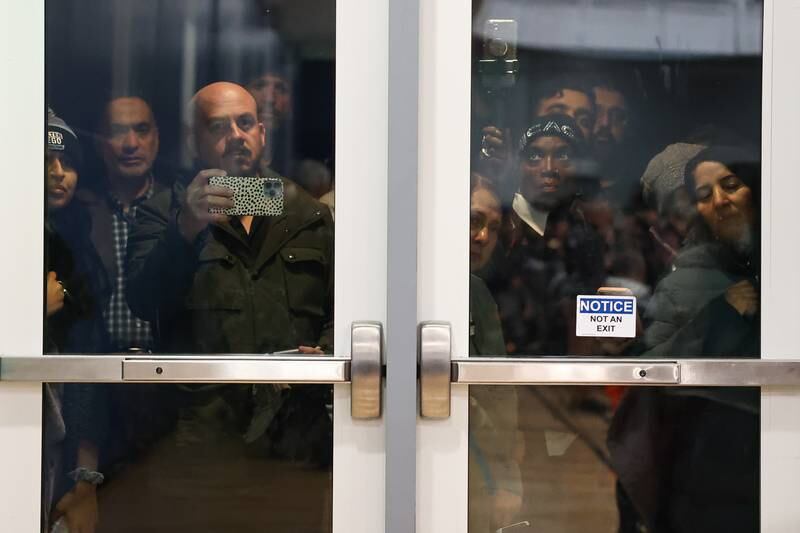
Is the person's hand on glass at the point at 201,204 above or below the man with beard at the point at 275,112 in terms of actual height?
below

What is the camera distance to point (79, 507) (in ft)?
3.51

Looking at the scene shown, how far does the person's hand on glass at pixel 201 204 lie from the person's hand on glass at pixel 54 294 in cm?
23

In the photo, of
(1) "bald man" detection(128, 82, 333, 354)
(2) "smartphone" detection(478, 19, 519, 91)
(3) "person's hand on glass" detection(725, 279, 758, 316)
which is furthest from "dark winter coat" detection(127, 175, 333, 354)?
(3) "person's hand on glass" detection(725, 279, 758, 316)

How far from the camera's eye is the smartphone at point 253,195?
107 cm

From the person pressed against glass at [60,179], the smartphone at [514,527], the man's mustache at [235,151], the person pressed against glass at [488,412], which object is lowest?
the smartphone at [514,527]

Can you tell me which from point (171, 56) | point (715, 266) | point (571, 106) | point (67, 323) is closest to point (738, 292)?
point (715, 266)

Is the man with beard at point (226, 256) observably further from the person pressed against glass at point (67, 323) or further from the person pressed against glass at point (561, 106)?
the person pressed against glass at point (561, 106)

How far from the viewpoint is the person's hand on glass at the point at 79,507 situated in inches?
42.1

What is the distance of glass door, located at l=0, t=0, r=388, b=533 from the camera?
1062 millimetres

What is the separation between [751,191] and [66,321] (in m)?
1.23

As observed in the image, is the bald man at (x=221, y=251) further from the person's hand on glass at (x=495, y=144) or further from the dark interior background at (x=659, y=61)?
the dark interior background at (x=659, y=61)

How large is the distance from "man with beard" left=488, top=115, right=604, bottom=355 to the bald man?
0.32 meters

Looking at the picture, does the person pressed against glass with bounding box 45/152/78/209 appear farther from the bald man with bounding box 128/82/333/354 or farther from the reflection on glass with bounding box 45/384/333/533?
the reflection on glass with bounding box 45/384/333/533

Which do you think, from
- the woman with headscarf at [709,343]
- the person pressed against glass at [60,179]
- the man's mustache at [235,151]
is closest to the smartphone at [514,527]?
the woman with headscarf at [709,343]
